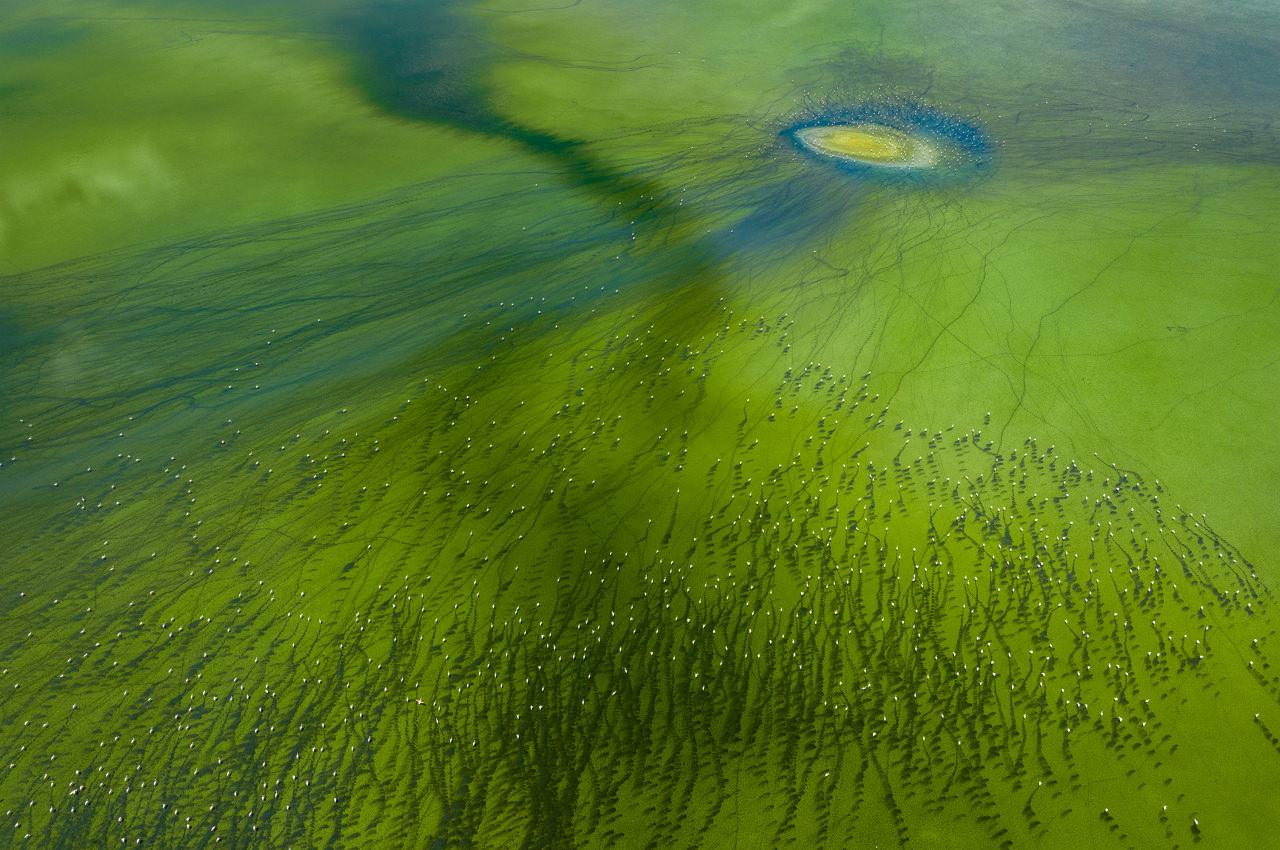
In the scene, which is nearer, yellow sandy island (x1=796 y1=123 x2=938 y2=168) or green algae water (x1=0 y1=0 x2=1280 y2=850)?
green algae water (x1=0 y1=0 x2=1280 y2=850)

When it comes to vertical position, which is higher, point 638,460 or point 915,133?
point 915,133

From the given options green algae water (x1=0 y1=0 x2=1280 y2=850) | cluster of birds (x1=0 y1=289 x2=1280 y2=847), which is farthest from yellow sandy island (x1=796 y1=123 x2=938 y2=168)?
cluster of birds (x1=0 y1=289 x2=1280 y2=847)

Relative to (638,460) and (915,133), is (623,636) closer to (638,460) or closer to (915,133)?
(638,460)

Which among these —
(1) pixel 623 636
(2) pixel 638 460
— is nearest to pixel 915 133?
Result: (2) pixel 638 460

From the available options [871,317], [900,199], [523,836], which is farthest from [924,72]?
[523,836]

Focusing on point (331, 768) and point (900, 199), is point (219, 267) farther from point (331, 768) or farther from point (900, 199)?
point (900, 199)

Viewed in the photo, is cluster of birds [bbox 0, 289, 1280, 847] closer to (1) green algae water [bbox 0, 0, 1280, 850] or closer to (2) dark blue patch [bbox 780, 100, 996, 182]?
(1) green algae water [bbox 0, 0, 1280, 850]

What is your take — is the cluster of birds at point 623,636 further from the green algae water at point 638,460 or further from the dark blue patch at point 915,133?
the dark blue patch at point 915,133
